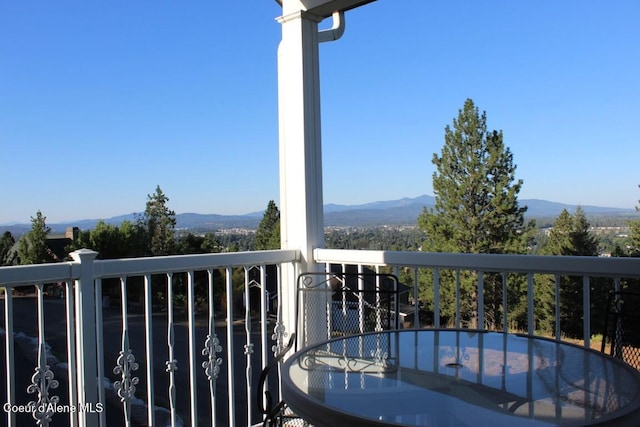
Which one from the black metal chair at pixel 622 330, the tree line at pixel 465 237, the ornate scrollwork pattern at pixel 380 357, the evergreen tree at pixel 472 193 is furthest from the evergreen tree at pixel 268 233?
the evergreen tree at pixel 472 193

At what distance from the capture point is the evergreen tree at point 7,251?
363 cm

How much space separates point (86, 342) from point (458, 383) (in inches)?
68.2

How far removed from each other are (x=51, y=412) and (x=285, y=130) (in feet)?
7.00

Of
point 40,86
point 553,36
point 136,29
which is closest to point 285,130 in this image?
point 136,29

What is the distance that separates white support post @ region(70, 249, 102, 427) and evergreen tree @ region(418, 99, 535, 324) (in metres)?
13.5

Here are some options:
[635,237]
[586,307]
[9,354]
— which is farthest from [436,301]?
[635,237]

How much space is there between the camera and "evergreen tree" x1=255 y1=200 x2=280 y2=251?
3.90 metres

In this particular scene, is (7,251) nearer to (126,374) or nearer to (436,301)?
(126,374)

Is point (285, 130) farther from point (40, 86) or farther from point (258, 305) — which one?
point (40, 86)

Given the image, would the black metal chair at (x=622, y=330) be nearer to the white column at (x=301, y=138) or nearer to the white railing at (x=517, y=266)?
the white railing at (x=517, y=266)

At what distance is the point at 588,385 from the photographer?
4.22 feet

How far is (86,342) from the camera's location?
2213 millimetres

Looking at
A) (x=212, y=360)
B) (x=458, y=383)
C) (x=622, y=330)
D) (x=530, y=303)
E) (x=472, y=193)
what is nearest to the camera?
(x=458, y=383)

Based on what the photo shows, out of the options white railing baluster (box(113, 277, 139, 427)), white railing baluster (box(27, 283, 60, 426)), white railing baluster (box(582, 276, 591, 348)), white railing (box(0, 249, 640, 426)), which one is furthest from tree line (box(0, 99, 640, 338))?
white railing baluster (box(27, 283, 60, 426))
